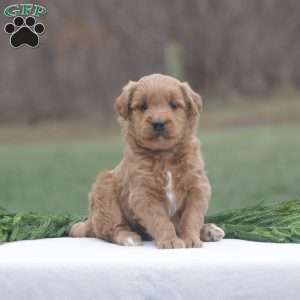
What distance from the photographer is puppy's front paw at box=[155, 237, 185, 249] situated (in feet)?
8.77

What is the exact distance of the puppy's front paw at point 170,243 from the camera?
2674 millimetres

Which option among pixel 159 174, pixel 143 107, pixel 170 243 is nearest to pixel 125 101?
pixel 143 107

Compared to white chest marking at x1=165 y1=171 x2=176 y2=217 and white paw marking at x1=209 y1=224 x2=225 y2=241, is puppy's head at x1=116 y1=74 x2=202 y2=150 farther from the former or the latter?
white paw marking at x1=209 y1=224 x2=225 y2=241

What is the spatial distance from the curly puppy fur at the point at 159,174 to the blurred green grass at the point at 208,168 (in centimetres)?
345

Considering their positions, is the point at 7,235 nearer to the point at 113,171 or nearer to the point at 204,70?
the point at 113,171

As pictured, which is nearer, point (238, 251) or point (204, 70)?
point (238, 251)

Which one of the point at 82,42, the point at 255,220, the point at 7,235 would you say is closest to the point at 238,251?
the point at 255,220

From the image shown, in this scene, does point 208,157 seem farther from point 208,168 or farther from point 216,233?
point 216,233

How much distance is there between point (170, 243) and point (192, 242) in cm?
9

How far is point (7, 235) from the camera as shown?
9.95 feet

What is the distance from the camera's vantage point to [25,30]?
336 cm

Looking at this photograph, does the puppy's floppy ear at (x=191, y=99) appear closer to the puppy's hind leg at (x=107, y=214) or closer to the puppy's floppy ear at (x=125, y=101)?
the puppy's floppy ear at (x=125, y=101)

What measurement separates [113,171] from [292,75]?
6.86 meters

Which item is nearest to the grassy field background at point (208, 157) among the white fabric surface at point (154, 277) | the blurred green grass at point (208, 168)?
the blurred green grass at point (208, 168)
